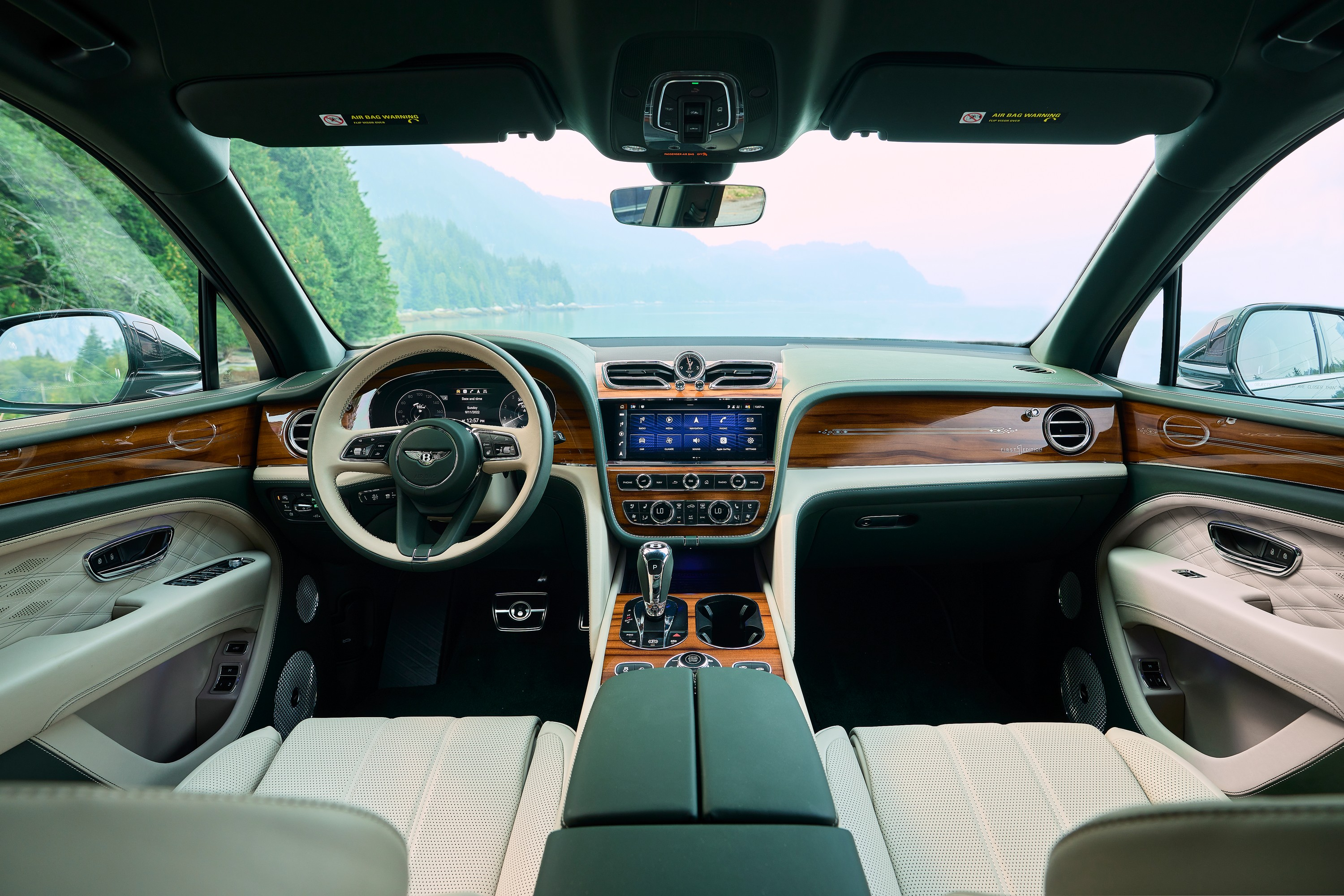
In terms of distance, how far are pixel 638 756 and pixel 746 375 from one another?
1.58 meters

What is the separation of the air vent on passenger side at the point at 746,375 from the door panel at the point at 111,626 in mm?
1784

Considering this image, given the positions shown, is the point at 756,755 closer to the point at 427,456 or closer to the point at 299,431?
the point at 427,456

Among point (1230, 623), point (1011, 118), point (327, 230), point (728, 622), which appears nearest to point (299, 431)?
point (327, 230)

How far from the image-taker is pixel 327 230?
2602 mm

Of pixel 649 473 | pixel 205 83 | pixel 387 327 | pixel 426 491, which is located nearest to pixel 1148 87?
pixel 649 473

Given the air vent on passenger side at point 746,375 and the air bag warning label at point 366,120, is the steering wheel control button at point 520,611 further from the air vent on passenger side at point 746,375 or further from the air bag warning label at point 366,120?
the air bag warning label at point 366,120

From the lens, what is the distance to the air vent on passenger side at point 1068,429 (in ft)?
7.71

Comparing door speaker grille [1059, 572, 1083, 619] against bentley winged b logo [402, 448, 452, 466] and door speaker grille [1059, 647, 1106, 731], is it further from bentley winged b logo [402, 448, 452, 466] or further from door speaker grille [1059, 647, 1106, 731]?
bentley winged b logo [402, 448, 452, 466]

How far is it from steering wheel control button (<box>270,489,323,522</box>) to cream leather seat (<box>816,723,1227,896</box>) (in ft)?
6.28

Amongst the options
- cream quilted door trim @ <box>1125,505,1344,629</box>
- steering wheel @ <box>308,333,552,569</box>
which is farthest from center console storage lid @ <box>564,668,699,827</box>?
cream quilted door trim @ <box>1125,505,1344,629</box>

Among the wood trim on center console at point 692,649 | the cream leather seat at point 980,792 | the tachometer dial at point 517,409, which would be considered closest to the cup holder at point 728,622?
the wood trim on center console at point 692,649

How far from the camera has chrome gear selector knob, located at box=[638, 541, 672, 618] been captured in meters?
1.98

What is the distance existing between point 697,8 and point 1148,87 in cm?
122

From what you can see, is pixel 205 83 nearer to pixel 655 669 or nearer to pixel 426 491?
pixel 426 491
